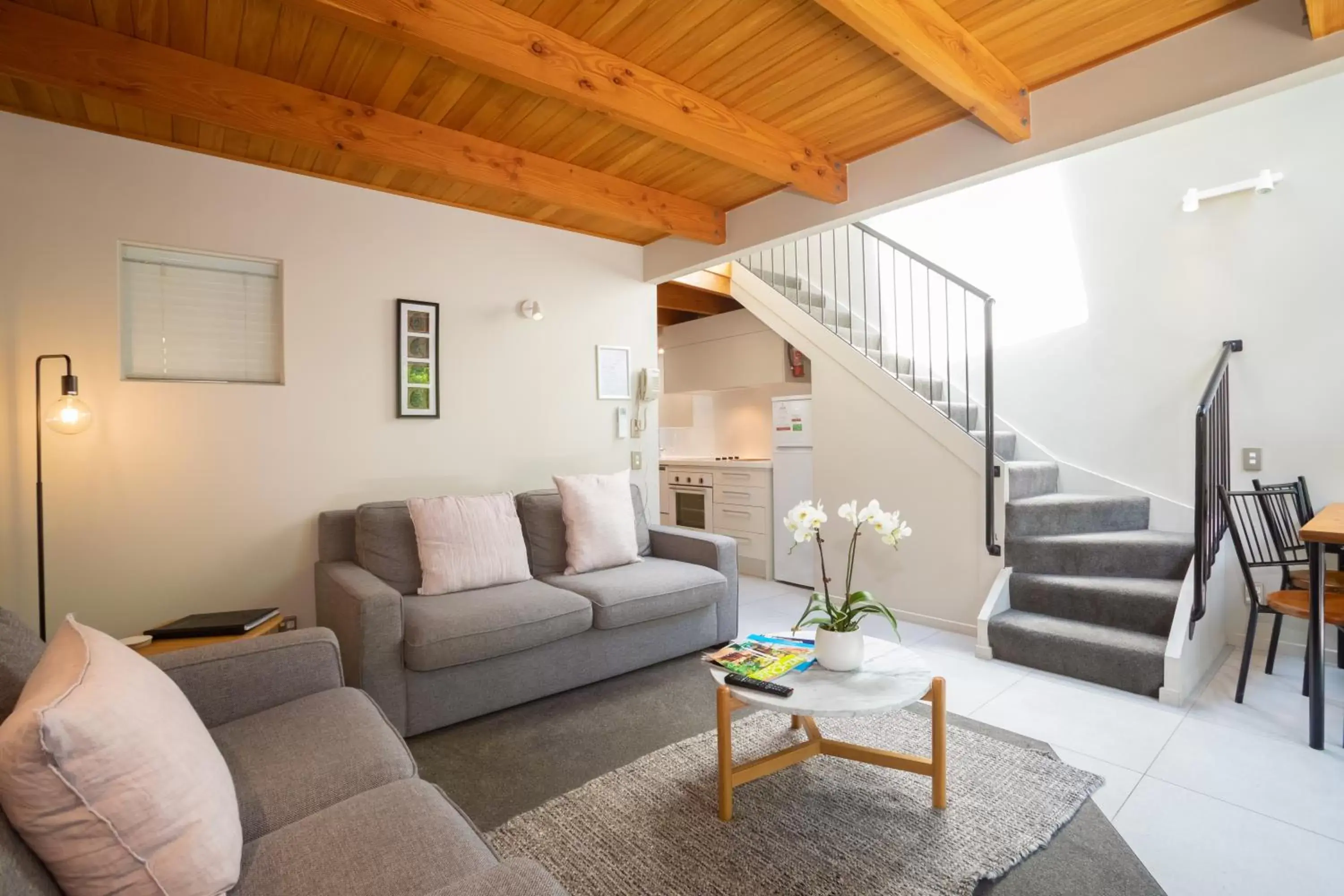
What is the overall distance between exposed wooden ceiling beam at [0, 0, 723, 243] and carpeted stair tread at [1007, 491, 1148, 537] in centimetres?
278

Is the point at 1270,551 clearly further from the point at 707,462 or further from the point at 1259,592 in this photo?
the point at 707,462

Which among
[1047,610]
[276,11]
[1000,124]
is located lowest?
[1047,610]

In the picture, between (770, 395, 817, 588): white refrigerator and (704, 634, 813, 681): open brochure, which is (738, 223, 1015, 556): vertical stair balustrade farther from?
(704, 634, 813, 681): open brochure

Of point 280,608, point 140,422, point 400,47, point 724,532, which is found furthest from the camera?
point 724,532

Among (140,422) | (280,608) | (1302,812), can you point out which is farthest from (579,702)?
(1302,812)

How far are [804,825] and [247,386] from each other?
294 centimetres

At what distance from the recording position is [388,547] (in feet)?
9.58

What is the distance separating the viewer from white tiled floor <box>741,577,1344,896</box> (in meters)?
1.72

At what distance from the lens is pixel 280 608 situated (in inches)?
119

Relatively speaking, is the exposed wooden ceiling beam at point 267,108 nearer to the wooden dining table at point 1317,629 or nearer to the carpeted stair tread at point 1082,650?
the carpeted stair tread at point 1082,650

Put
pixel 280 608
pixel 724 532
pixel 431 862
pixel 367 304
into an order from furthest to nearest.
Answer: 1. pixel 724 532
2. pixel 367 304
3. pixel 280 608
4. pixel 431 862

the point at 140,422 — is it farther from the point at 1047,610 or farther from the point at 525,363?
the point at 1047,610

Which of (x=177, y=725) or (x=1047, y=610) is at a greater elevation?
(x=177, y=725)

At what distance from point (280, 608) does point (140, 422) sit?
1015 mm
